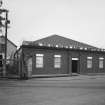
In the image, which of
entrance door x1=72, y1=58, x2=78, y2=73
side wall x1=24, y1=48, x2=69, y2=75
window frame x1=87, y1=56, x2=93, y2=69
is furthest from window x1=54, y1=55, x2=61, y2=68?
window frame x1=87, y1=56, x2=93, y2=69

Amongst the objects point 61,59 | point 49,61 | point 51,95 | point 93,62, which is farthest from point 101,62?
point 51,95

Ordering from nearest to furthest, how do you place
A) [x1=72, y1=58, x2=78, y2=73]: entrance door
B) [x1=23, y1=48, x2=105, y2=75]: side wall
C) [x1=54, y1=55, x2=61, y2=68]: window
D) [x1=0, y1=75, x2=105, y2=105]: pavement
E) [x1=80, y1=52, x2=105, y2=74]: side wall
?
[x1=0, y1=75, x2=105, y2=105]: pavement < [x1=23, y1=48, x2=105, y2=75]: side wall < [x1=54, y1=55, x2=61, y2=68]: window < [x1=80, y1=52, x2=105, y2=74]: side wall < [x1=72, y1=58, x2=78, y2=73]: entrance door

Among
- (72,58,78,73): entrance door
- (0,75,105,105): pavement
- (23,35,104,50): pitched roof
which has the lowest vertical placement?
(0,75,105,105): pavement

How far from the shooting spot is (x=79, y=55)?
28.1 m

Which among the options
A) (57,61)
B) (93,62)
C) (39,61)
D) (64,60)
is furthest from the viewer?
(93,62)

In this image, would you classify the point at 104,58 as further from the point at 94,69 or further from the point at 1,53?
the point at 1,53

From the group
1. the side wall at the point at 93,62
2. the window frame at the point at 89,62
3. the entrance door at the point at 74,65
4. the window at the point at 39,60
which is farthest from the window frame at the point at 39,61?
the window frame at the point at 89,62

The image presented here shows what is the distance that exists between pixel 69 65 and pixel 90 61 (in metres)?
4.79

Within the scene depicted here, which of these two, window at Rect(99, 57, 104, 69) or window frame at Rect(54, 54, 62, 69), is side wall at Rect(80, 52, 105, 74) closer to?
window at Rect(99, 57, 104, 69)

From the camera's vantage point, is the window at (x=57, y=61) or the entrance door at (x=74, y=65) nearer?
the window at (x=57, y=61)

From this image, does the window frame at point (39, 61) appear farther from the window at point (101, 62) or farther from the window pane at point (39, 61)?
the window at point (101, 62)

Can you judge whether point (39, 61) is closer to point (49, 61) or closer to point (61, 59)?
point (49, 61)

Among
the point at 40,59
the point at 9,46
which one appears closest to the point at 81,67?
the point at 40,59

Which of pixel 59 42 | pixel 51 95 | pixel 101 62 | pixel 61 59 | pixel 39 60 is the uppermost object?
pixel 59 42
